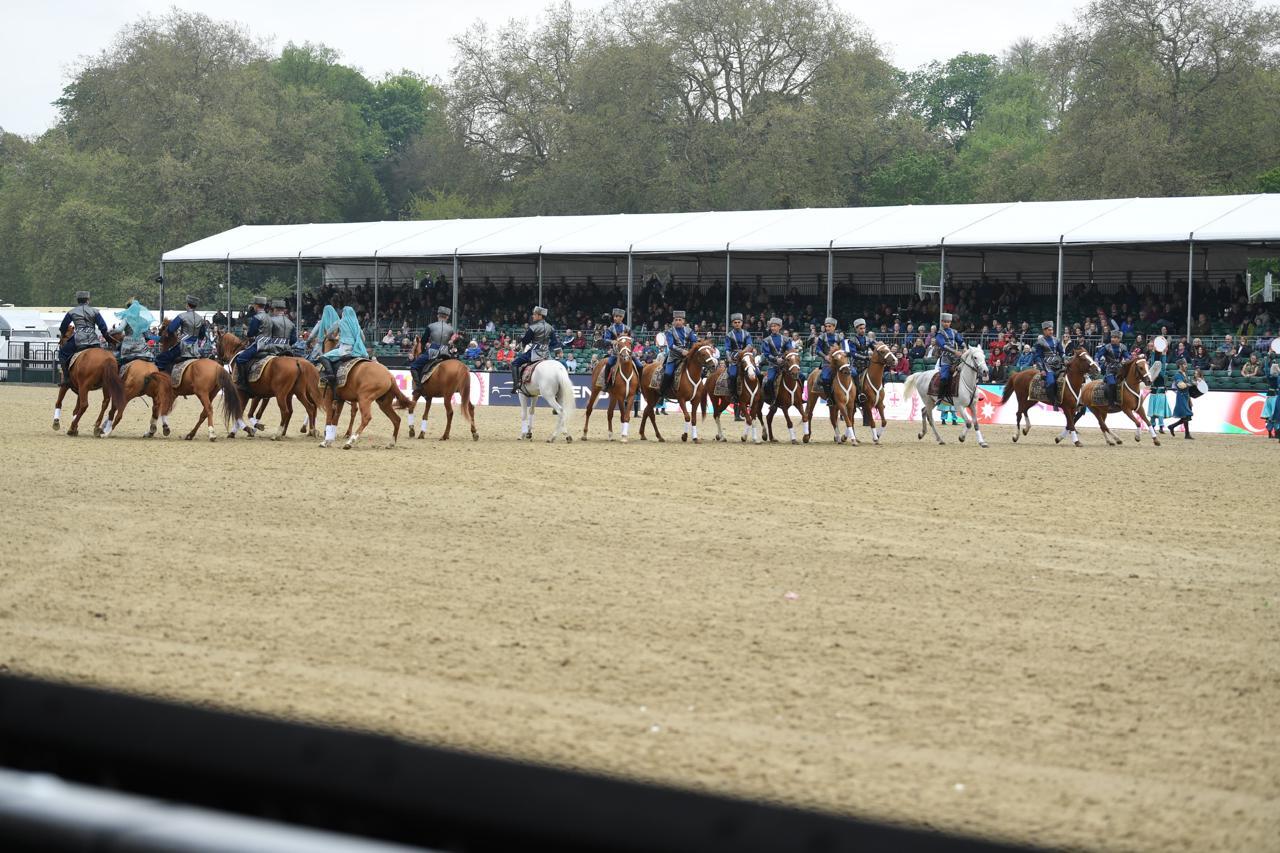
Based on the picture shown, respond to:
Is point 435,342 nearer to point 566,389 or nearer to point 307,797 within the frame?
point 566,389

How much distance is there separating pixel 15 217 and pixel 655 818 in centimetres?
8638

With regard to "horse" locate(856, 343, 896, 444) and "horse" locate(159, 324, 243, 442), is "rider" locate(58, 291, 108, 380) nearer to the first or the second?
"horse" locate(159, 324, 243, 442)

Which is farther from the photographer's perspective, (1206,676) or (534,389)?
(534,389)

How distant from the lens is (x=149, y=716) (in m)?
1.97

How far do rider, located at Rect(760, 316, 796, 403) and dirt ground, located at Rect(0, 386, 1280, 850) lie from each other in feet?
29.7

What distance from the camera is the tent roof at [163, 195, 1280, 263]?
36312 mm

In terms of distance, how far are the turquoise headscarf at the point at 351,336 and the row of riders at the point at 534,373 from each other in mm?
21

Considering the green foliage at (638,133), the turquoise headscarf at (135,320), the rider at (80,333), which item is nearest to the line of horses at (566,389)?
the rider at (80,333)

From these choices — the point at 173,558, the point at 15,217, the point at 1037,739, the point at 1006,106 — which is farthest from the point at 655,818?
the point at 1006,106

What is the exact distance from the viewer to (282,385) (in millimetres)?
23250

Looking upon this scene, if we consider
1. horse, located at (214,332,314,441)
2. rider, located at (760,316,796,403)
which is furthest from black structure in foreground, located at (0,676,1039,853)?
rider, located at (760,316,796,403)

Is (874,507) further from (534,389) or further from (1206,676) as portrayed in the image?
(534,389)

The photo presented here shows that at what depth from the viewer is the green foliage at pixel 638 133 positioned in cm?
5872

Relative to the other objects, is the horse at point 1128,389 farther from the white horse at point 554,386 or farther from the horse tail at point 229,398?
the horse tail at point 229,398
